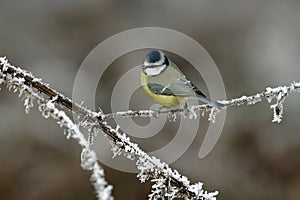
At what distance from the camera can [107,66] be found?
5.29 m

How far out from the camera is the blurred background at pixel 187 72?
461cm

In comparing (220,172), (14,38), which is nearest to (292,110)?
(220,172)

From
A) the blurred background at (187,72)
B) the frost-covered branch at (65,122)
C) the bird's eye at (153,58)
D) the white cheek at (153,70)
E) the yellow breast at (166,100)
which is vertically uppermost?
the blurred background at (187,72)

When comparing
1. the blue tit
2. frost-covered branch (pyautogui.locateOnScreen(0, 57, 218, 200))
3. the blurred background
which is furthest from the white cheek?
the blurred background

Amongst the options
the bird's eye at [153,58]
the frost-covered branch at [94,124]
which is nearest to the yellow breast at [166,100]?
the bird's eye at [153,58]

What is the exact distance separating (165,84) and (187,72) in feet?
12.1

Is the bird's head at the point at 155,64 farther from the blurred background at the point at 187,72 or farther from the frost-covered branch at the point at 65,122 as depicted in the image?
the blurred background at the point at 187,72

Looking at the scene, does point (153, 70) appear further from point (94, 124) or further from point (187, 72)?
point (187, 72)

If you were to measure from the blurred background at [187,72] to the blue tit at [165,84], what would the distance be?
3014 mm

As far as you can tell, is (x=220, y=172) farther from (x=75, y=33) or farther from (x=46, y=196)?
(x=75, y=33)

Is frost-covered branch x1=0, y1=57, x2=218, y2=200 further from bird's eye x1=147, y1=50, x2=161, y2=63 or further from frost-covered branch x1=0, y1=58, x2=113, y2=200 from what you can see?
bird's eye x1=147, y1=50, x2=161, y2=63

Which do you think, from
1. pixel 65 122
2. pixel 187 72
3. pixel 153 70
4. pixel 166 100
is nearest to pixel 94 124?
pixel 65 122

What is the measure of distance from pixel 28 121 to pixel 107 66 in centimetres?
110

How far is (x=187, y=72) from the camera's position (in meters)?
5.23
